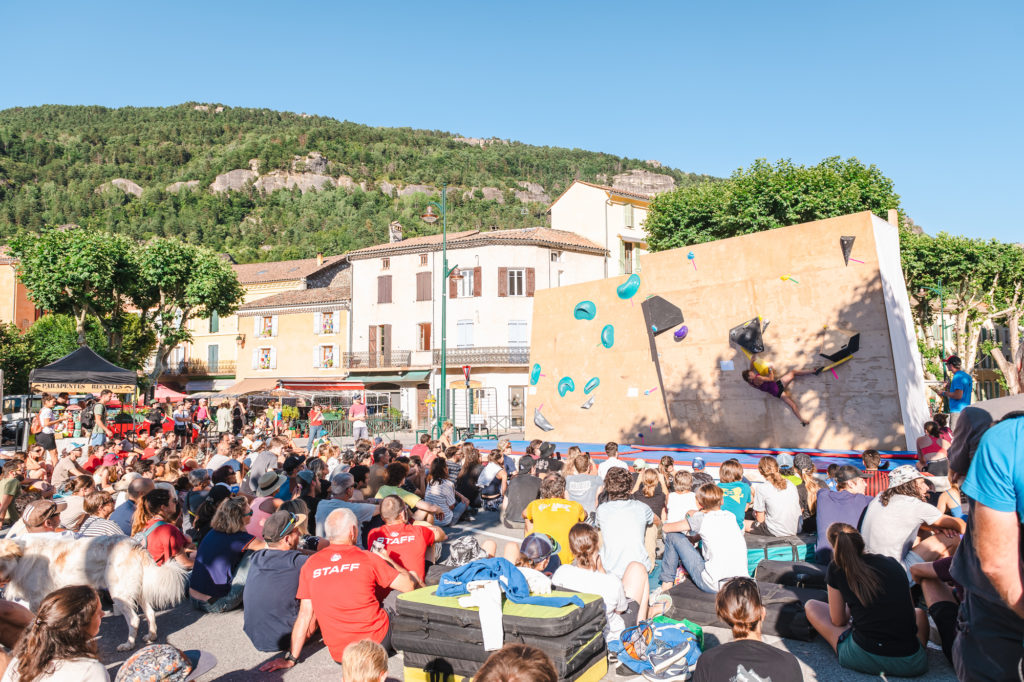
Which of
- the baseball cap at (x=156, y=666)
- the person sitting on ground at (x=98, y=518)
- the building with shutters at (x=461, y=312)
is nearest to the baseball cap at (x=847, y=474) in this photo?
the baseball cap at (x=156, y=666)

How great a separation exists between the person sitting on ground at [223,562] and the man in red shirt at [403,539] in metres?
1.27

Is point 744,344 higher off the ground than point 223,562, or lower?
higher

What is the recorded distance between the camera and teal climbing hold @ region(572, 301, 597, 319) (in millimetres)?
19484

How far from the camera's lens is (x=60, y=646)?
3.20 metres

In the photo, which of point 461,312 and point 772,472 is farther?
point 461,312

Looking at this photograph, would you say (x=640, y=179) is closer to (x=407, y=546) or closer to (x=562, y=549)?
(x=562, y=549)

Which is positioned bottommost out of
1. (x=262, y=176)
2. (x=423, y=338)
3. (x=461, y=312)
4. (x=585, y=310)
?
(x=585, y=310)

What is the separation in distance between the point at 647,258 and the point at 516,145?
422 ft

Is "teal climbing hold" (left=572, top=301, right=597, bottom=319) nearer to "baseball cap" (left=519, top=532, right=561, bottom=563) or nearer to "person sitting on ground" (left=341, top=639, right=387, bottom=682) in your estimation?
"baseball cap" (left=519, top=532, right=561, bottom=563)

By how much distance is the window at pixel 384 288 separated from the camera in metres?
38.8

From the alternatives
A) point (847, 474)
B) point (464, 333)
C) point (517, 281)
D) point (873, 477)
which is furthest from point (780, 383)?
point (464, 333)

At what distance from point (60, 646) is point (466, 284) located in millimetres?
34050

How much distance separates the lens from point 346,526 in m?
4.80

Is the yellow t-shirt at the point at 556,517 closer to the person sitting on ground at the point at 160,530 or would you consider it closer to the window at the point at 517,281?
the person sitting on ground at the point at 160,530
